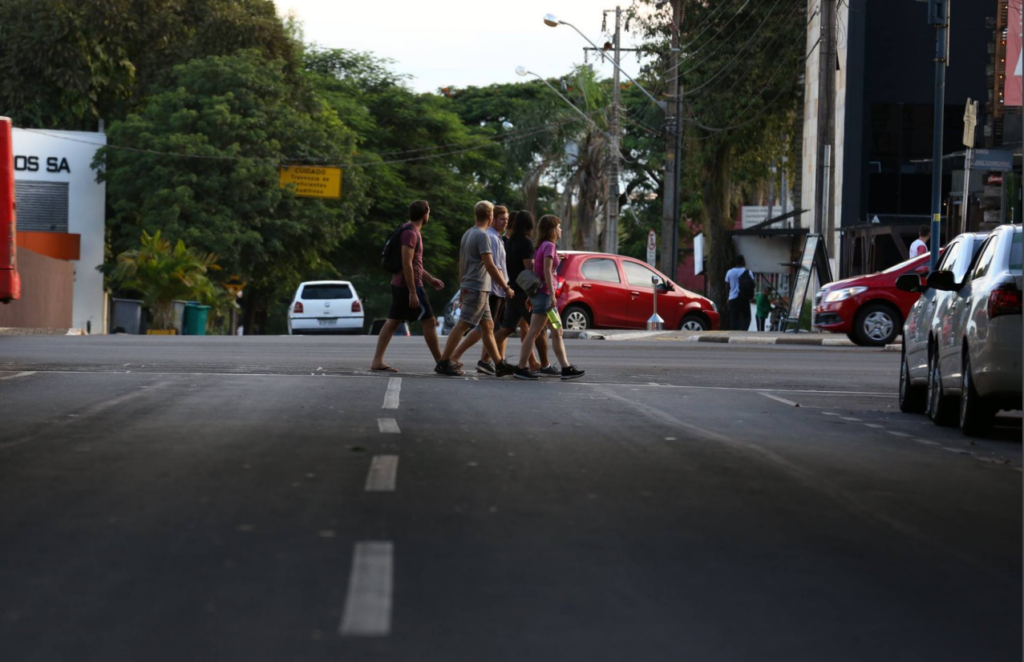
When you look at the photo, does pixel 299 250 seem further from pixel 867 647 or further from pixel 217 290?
pixel 867 647

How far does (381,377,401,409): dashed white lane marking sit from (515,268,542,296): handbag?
158cm

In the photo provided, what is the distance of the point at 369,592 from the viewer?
17.7 ft

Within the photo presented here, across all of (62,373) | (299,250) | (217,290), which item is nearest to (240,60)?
(299,250)

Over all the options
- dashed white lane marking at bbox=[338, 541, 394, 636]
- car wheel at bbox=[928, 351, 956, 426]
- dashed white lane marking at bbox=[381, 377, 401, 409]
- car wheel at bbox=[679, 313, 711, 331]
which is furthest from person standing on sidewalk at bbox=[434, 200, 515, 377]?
car wheel at bbox=[679, 313, 711, 331]

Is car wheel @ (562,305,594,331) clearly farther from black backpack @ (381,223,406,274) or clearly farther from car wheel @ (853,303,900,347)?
black backpack @ (381,223,406,274)

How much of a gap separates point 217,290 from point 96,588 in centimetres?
3784

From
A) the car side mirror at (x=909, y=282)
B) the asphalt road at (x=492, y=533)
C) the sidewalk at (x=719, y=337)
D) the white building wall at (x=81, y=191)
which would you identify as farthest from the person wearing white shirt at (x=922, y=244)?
the white building wall at (x=81, y=191)

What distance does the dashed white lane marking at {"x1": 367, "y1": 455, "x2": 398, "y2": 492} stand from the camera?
7.69 metres

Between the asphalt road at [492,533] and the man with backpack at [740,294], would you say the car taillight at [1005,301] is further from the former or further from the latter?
the man with backpack at [740,294]

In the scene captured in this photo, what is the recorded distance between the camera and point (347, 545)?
6.20 m

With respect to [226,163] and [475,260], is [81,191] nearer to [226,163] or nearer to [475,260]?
[226,163]

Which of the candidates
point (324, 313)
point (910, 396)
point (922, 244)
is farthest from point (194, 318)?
point (910, 396)

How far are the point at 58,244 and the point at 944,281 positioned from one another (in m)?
44.9

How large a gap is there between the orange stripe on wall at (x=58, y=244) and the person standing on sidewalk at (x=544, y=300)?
129 ft
